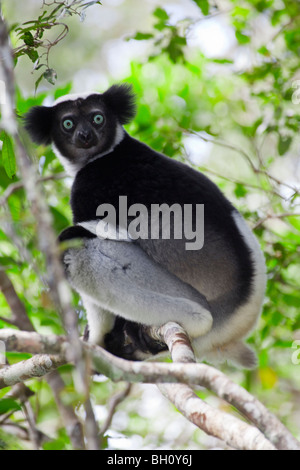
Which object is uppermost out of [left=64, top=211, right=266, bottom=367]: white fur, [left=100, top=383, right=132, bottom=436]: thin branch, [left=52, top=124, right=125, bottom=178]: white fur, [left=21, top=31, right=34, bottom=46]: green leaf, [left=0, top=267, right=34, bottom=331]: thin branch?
[left=21, top=31, right=34, bottom=46]: green leaf

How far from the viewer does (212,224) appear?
3.51 meters

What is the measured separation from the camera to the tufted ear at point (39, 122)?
4191mm

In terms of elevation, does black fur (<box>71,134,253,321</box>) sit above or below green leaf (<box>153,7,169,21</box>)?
below

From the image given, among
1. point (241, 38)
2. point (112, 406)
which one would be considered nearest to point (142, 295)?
point (112, 406)

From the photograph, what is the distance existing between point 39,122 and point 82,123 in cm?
38

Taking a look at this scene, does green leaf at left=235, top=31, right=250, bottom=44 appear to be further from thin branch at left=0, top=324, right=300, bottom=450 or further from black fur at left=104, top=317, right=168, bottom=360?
thin branch at left=0, top=324, right=300, bottom=450

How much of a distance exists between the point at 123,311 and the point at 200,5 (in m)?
2.49

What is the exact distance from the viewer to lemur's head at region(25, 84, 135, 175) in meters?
4.07

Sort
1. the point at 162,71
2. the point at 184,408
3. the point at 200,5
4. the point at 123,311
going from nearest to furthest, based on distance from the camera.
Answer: the point at 184,408, the point at 123,311, the point at 200,5, the point at 162,71

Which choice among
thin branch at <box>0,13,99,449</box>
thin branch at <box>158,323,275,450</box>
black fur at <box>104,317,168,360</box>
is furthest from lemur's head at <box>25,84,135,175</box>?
thin branch at <box>0,13,99,449</box>

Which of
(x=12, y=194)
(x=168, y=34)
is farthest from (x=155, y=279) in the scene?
(x=168, y=34)

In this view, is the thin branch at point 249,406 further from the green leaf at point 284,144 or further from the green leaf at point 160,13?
the green leaf at point 160,13

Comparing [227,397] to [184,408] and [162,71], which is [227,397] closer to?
[184,408]
